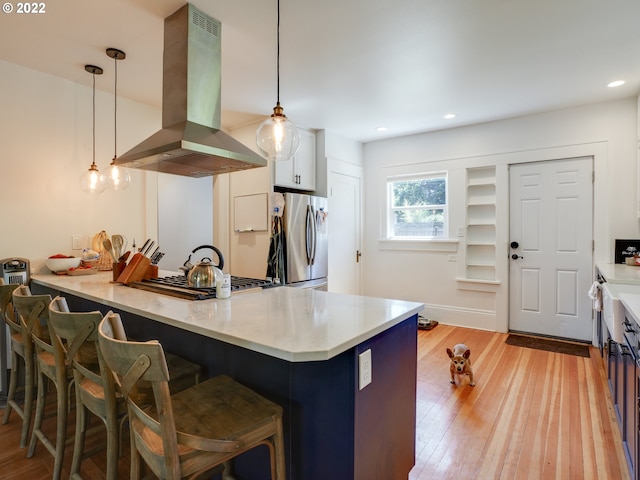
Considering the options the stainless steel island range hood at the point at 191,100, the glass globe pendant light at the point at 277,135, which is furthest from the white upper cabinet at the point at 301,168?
the glass globe pendant light at the point at 277,135

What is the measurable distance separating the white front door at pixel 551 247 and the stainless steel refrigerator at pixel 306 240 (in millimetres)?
2326

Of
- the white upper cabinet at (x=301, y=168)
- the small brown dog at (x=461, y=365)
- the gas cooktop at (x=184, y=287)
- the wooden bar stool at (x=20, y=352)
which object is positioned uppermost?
the white upper cabinet at (x=301, y=168)

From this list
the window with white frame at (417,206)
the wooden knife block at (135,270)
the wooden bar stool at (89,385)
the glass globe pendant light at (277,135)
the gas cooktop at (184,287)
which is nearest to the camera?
the wooden bar stool at (89,385)

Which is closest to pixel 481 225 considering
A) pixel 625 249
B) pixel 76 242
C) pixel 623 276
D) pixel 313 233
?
pixel 625 249

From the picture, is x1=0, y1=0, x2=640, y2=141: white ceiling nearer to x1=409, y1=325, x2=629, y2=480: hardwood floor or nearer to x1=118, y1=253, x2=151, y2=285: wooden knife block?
x1=118, y1=253, x2=151, y2=285: wooden knife block

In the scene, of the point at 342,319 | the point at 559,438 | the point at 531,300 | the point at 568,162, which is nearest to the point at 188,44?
the point at 342,319

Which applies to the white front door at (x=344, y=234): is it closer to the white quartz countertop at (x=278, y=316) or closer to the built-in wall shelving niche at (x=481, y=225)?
the built-in wall shelving niche at (x=481, y=225)

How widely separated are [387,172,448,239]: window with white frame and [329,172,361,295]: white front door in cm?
52

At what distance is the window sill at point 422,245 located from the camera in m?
4.68

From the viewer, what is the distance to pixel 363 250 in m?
5.41

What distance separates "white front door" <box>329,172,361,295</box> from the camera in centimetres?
478

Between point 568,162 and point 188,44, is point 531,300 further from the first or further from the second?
point 188,44

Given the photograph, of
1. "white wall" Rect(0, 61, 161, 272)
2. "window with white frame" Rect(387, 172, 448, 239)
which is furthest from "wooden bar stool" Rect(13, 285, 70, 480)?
"window with white frame" Rect(387, 172, 448, 239)

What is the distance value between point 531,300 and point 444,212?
1.51 meters
